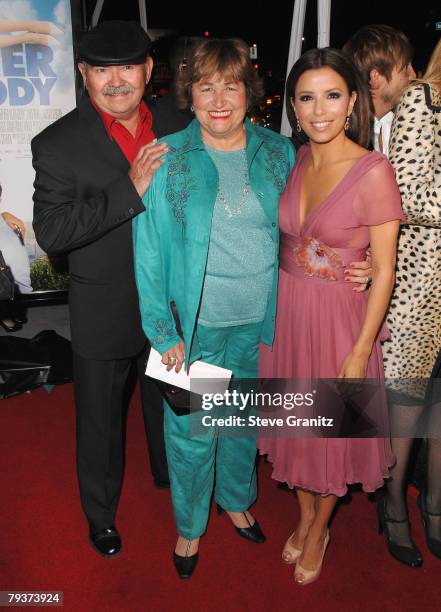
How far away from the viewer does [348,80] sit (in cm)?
162

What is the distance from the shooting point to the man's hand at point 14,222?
392cm

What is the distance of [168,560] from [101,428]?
542 mm

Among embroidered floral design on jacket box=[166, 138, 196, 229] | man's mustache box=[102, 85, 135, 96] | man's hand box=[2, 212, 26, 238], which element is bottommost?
man's hand box=[2, 212, 26, 238]

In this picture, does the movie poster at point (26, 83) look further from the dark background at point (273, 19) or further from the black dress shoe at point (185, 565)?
the dark background at point (273, 19)

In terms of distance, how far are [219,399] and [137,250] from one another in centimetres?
58

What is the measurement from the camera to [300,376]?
72.9 inches

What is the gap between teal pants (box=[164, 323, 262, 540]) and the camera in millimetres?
1936

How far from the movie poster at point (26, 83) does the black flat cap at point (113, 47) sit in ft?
6.82

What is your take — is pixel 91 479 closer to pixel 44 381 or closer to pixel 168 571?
pixel 168 571

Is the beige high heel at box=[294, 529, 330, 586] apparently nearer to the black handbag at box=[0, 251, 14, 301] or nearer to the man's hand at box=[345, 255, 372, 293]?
the man's hand at box=[345, 255, 372, 293]

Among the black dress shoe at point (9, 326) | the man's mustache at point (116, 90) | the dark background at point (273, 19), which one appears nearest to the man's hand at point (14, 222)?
the black dress shoe at point (9, 326)

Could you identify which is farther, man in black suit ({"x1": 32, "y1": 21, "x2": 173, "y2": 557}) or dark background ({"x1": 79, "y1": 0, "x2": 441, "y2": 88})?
dark background ({"x1": 79, "y1": 0, "x2": 441, "y2": 88})

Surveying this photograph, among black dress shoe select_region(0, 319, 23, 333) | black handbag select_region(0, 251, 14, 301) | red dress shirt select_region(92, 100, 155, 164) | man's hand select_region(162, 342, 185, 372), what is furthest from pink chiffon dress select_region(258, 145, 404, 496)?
black dress shoe select_region(0, 319, 23, 333)

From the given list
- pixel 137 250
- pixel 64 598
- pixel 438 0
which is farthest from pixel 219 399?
pixel 438 0
